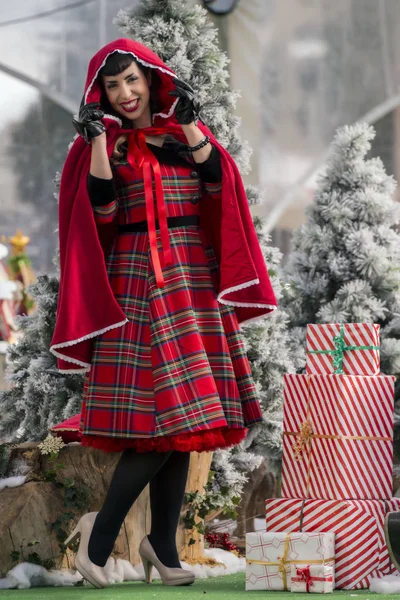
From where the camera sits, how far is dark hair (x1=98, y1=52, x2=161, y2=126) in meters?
2.80

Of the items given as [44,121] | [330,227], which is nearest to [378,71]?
[44,121]

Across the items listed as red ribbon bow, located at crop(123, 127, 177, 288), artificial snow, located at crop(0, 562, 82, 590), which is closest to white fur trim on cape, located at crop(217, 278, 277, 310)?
red ribbon bow, located at crop(123, 127, 177, 288)

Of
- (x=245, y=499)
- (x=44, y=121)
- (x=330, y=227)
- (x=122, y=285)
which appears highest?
(x=44, y=121)

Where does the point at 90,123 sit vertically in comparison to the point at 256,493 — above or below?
above

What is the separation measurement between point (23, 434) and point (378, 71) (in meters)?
4.96

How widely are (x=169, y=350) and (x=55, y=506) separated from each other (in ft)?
2.45

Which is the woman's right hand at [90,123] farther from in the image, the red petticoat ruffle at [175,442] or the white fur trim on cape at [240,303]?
the red petticoat ruffle at [175,442]

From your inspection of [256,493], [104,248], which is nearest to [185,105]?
[104,248]

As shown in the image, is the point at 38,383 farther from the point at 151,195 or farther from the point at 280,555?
the point at 280,555

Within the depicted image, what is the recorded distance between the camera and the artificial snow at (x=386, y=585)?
8.48ft

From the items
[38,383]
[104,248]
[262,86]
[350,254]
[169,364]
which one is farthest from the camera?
[262,86]

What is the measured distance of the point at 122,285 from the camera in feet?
9.20

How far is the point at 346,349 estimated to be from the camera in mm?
2986

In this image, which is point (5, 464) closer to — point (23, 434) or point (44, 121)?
point (23, 434)
